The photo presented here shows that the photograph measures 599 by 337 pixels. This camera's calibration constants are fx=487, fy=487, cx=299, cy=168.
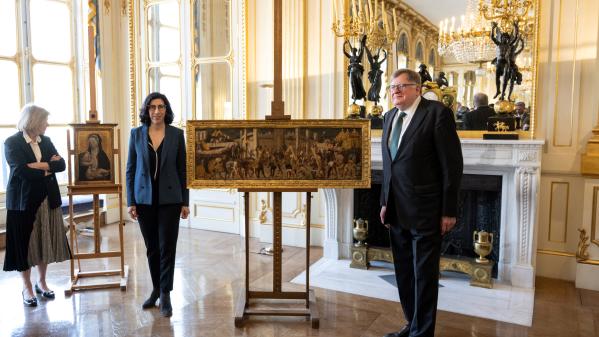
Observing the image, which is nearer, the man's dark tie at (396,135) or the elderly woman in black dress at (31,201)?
the man's dark tie at (396,135)

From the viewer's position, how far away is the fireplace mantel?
4.09 m

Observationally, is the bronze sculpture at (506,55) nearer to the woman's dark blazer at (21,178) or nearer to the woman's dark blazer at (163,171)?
the woman's dark blazer at (163,171)

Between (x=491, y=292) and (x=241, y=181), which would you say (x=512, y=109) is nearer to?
(x=491, y=292)

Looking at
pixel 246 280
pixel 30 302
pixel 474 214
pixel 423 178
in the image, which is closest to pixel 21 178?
pixel 30 302

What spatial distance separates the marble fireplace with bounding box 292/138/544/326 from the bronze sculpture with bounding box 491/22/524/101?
57cm

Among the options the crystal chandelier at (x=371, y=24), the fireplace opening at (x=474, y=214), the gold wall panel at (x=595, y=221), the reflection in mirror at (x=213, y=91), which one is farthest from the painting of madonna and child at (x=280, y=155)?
the reflection in mirror at (x=213, y=91)

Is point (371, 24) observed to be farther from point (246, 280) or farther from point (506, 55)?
point (246, 280)

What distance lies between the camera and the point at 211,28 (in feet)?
20.7

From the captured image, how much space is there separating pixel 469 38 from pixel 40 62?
205 inches

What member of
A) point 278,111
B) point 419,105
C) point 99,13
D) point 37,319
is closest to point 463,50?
point 419,105

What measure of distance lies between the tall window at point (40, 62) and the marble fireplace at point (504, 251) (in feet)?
13.7

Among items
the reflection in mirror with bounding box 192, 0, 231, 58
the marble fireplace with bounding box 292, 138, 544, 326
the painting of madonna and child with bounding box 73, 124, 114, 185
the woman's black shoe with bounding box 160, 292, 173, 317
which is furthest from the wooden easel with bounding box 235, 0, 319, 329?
the reflection in mirror with bounding box 192, 0, 231, 58

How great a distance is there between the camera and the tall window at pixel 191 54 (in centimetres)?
621

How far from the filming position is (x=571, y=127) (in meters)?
4.32
